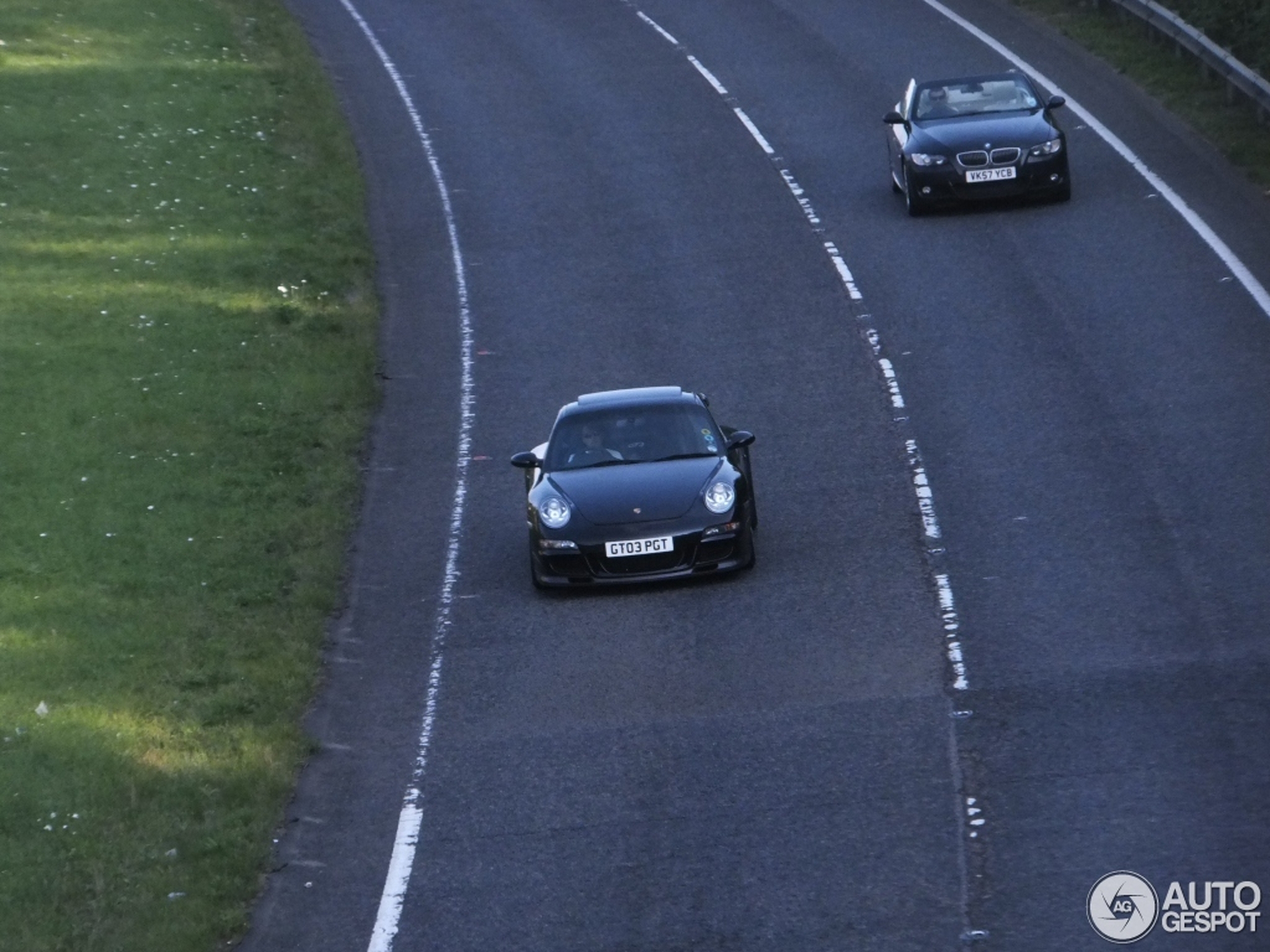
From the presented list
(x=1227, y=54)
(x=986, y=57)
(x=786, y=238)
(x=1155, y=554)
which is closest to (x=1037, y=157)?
(x=786, y=238)

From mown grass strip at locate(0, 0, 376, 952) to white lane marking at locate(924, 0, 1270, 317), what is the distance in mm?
9373

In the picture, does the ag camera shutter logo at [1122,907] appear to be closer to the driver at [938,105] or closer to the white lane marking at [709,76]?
the driver at [938,105]

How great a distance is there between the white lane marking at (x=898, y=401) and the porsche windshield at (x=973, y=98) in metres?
2.01

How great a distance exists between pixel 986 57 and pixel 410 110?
32.1 ft

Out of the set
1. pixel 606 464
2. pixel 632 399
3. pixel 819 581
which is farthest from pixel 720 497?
pixel 632 399

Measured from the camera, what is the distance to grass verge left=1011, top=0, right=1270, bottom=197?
24.9m

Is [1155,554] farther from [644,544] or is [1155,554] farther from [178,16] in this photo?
[178,16]

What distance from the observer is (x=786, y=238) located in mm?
24078

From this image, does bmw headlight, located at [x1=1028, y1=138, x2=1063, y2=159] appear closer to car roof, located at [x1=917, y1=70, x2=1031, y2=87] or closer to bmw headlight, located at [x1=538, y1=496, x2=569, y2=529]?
car roof, located at [x1=917, y1=70, x2=1031, y2=87]

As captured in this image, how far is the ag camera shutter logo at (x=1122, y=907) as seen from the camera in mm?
8336

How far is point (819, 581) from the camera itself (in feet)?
46.6

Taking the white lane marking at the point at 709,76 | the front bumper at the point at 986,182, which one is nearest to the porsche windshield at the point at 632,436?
the front bumper at the point at 986,182

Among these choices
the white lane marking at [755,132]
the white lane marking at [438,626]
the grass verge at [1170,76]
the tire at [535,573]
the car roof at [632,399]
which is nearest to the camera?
the white lane marking at [438,626]

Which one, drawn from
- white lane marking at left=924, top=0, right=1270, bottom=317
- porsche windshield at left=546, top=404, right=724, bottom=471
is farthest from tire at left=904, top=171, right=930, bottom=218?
porsche windshield at left=546, top=404, right=724, bottom=471
